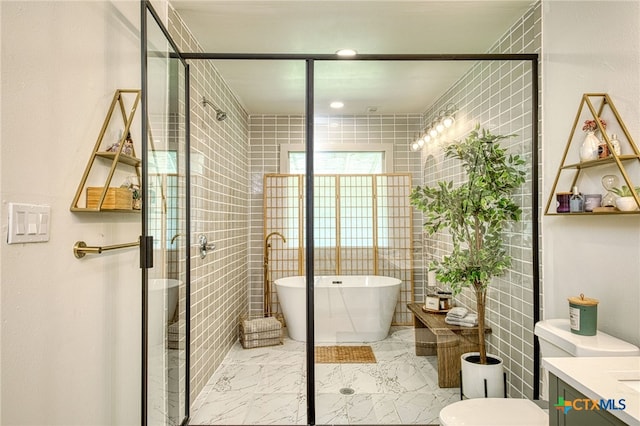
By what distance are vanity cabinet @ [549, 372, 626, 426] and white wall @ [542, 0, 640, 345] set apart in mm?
534

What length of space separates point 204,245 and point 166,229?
45 cm

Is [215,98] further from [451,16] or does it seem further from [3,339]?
[3,339]

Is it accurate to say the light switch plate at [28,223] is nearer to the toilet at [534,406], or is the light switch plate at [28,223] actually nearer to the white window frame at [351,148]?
the white window frame at [351,148]

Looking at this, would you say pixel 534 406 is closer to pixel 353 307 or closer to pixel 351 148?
pixel 353 307

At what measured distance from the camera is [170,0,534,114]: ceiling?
2275 millimetres

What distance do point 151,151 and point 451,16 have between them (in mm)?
1929

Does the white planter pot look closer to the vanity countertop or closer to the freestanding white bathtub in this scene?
the freestanding white bathtub

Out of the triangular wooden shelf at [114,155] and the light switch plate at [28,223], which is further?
the triangular wooden shelf at [114,155]

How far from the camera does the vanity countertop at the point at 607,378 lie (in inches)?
40.8

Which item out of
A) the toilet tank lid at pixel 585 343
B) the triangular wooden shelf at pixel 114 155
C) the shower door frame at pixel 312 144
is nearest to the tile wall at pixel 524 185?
the shower door frame at pixel 312 144

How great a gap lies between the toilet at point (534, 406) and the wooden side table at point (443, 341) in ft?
1.42

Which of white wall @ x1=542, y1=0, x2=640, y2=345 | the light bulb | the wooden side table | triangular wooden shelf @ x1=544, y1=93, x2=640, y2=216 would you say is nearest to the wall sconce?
the light bulb

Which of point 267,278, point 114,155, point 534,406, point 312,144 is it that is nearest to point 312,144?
point 312,144

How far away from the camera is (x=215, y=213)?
2.50 meters
